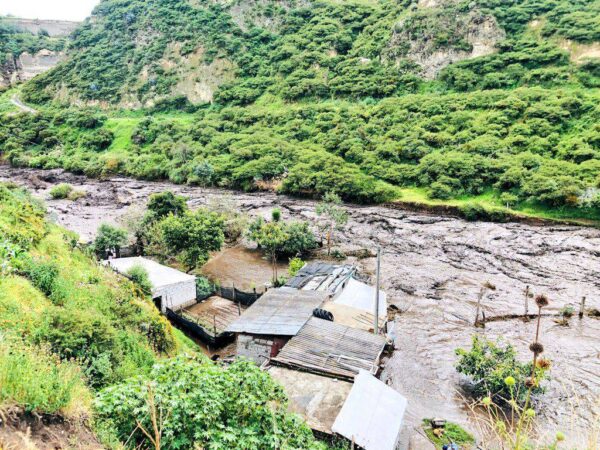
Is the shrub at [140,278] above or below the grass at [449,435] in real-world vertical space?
above

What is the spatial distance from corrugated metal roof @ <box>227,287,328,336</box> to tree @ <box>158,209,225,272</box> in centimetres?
838

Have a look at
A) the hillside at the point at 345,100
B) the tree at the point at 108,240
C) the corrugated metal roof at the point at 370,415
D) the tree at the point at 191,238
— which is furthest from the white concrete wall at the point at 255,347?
the hillside at the point at 345,100

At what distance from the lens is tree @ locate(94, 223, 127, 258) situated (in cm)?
2831

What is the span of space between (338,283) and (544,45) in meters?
65.1

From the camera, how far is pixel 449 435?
13914 millimetres

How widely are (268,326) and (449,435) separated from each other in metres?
7.26

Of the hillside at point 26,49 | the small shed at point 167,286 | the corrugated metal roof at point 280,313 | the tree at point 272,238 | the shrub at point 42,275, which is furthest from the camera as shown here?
the hillside at point 26,49

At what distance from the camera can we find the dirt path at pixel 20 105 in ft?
303

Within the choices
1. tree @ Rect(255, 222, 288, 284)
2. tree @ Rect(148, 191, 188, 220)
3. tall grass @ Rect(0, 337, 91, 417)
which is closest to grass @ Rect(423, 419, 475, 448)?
tall grass @ Rect(0, 337, 91, 417)

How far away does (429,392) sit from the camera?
16.9 meters

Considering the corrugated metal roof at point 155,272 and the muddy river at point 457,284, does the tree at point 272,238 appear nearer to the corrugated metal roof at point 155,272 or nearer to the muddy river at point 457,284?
the muddy river at point 457,284

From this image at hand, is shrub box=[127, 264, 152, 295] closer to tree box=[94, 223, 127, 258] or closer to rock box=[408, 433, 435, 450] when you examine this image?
tree box=[94, 223, 127, 258]

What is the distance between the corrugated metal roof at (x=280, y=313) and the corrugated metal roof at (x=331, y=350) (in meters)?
0.56

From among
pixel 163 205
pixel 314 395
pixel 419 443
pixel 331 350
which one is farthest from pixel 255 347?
pixel 163 205
